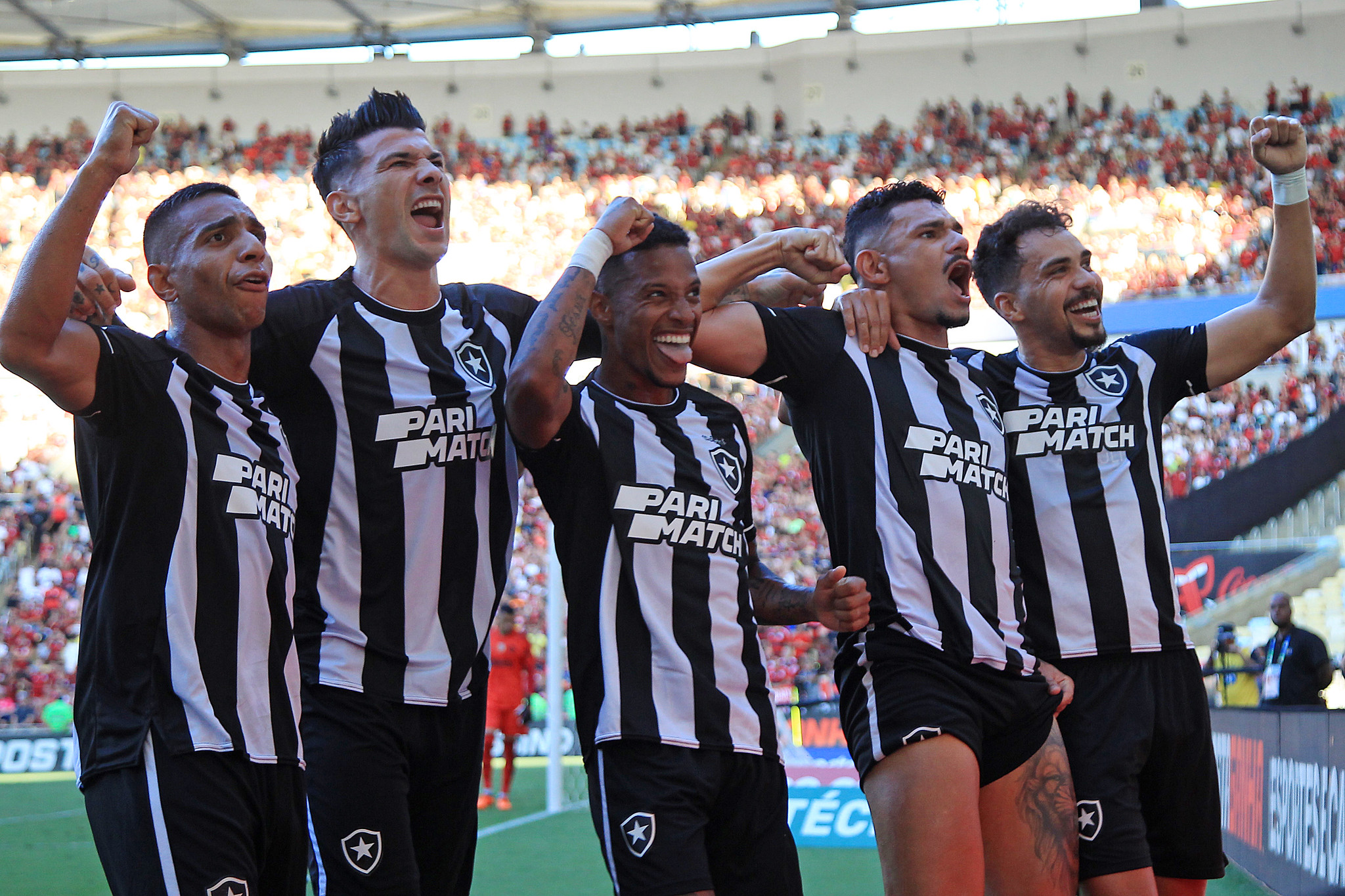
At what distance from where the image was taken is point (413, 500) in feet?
11.1

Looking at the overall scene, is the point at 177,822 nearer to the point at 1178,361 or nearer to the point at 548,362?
the point at 548,362

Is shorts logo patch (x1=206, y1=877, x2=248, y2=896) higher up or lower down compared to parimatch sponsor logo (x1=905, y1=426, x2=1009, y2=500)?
lower down

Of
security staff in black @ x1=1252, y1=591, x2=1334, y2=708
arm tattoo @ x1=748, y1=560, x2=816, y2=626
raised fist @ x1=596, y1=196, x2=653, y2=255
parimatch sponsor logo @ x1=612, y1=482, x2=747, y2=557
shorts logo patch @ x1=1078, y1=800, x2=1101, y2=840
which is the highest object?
raised fist @ x1=596, y1=196, x2=653, y2=255

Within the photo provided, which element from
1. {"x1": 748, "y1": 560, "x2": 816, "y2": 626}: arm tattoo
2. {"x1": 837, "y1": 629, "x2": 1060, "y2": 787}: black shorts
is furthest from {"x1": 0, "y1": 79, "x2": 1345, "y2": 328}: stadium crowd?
{"x1": 837, "y1": 629, "x2": 1060, "y2": 787}: black shorts

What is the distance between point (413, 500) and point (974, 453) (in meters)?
1.56

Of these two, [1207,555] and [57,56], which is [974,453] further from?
[57,56]

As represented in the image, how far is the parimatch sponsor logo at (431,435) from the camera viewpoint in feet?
11.0

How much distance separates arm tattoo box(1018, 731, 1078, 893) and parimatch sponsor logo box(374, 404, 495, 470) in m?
1.74

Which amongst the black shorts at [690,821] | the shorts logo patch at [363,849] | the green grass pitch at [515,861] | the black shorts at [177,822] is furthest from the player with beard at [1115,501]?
the green grass pitch at [515,861]

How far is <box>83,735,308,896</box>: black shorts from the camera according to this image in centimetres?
271

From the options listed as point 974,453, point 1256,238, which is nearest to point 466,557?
point 974,453

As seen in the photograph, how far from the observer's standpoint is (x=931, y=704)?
3.26 metres

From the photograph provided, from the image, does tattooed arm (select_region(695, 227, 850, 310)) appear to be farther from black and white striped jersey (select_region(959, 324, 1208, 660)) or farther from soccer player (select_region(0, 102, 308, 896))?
soccer player (select_region(0, 102, 308, 896))

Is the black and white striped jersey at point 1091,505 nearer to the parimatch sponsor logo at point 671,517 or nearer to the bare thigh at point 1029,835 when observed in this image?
the bare thigh at point 1029,835
